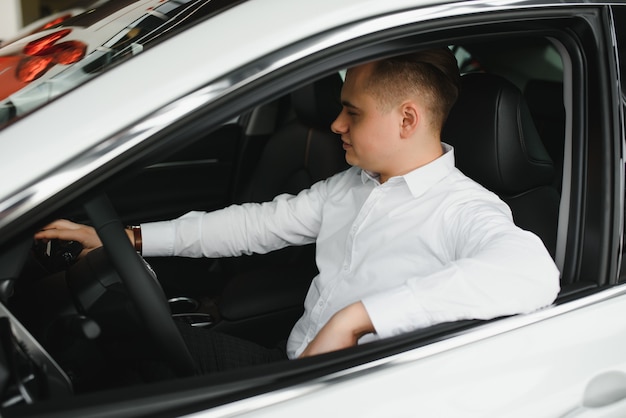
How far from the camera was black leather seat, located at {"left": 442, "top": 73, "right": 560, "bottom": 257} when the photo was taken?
171cm

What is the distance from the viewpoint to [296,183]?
2555 mm

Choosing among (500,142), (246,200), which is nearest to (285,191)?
(246,200)

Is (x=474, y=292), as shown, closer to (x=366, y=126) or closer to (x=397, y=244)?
(x=397, y=244)

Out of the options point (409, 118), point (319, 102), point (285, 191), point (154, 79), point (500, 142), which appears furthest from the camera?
point (285, 191)

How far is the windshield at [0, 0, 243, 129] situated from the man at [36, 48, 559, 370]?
1.06 ft

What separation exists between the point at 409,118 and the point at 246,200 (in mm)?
1287

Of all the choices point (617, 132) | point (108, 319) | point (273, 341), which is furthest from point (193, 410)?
point (273, 341)

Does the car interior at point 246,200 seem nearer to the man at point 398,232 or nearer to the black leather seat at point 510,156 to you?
the black leather seat at point 510,156

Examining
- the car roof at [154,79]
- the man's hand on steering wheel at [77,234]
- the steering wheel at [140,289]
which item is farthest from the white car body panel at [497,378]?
the man's hand on steering wheel at [77,234]

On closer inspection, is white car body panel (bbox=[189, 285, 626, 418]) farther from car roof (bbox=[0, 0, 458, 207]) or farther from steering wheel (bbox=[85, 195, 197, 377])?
car roof (bbox=[0, 0, 458, 207])

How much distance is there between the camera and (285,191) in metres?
2.61

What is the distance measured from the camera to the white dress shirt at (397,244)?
120cm

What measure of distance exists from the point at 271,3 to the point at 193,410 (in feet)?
1.97

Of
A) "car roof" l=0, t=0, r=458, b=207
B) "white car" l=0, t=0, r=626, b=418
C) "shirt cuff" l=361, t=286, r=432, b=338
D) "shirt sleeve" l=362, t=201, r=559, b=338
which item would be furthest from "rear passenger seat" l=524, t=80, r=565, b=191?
"car roof" l=0, t=0, r=458, b=207
